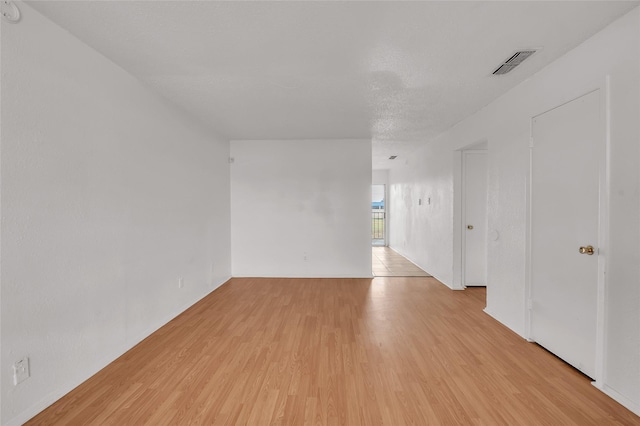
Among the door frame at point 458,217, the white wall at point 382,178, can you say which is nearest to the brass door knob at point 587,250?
the door frame at point 458,217

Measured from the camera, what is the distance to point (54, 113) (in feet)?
6.19

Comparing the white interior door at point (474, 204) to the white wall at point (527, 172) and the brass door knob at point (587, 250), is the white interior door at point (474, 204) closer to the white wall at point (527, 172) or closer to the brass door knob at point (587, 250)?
the white wall at point (527, 172)

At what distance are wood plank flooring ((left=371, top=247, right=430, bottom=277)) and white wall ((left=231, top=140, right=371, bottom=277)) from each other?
2.19 ft

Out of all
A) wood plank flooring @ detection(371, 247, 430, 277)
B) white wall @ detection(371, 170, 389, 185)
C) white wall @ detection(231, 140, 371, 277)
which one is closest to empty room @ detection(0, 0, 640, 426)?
white wall @ detection(231, 140, 371, 277)

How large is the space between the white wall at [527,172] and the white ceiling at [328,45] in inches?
6.9

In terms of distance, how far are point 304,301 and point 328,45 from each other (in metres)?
3.11

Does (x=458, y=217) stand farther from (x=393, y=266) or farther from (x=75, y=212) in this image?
(x=75, y=212)

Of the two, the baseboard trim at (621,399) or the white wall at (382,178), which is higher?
the white wall at (382,178)

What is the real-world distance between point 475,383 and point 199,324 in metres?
2.73

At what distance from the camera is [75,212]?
2.04m

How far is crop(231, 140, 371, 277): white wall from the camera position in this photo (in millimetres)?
5172

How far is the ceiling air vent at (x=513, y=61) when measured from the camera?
222 centimetres

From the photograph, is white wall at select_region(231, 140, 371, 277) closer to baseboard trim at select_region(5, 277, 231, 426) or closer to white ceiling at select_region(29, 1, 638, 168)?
white ceiling at select_region(29, 1, 638, 168)

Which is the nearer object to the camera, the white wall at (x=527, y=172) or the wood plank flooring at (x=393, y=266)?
the white wall at (x=527, y=172)
